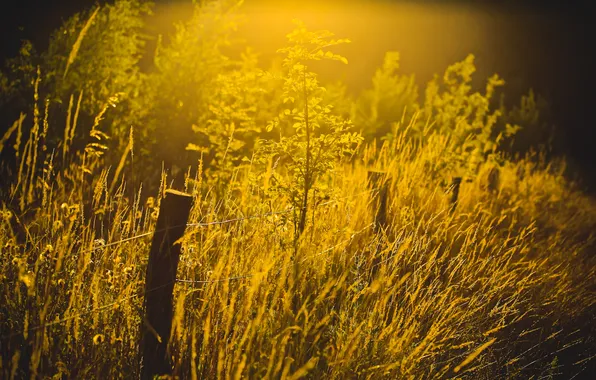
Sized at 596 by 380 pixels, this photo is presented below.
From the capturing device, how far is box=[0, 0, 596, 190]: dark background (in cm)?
2200

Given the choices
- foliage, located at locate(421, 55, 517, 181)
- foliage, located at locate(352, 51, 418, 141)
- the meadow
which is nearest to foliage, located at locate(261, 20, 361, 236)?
the meadow

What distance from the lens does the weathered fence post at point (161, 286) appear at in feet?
7.09

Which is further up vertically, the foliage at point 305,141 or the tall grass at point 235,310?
the foliage at point 305,141

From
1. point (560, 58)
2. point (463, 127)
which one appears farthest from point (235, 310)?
point (560, 58)

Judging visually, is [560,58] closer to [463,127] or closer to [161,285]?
[463,127]

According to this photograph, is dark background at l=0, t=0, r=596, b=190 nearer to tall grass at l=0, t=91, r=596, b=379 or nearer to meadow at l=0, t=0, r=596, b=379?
meadow at l=0, t=0, r=596, b=379

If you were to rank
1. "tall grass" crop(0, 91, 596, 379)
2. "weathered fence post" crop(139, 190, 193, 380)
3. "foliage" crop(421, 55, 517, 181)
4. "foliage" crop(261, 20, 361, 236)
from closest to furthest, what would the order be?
"weathered fence post" crop(139, 190, 193, 380) → "tall grass" crop(0, 91, 596, 379) → "foliage" crop(261, 20, 361, 236) → "foliage" crop(421, 55, 517, 181)

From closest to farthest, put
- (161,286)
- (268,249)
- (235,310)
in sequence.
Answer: (161,286)
(235,310)
(268,249)

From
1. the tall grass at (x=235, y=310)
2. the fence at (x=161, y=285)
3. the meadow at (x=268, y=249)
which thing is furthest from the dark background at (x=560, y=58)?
the fence at (x=161, y=285)

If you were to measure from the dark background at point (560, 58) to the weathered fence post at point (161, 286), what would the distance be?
16.7 m

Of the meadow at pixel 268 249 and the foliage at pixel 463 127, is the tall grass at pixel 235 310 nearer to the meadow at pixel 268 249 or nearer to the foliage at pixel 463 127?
the meadow at pixel 268 249

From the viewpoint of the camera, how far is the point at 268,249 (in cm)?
332

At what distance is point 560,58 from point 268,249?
26.4m

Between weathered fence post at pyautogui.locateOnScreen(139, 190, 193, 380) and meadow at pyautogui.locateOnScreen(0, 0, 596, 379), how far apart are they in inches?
4.0
